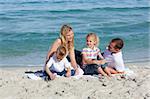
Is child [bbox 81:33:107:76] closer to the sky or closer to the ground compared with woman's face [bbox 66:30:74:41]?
closer to the ground

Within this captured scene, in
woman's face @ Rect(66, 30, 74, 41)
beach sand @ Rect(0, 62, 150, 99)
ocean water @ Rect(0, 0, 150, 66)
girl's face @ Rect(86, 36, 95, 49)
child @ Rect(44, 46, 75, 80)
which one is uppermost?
woman's face @ Rect(66, 30, 74, 41)

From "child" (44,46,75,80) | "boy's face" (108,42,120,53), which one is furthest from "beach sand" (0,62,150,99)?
"boy's face" (108,42,120,53)

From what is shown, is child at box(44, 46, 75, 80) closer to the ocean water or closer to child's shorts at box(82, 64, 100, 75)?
child's shorts at box(82, 64, 100, 75)

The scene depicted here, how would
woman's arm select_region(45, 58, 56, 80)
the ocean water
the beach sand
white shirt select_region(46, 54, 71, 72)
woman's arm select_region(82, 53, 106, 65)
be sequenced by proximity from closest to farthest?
the beach sand < woman's arm select_region(45, 58, 56, 80) < white shirt select_region(46, 54, 71, 72) < woman's arm select_region(82, 53, 106, 65) < the ocean water

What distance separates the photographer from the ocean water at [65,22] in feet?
33.6

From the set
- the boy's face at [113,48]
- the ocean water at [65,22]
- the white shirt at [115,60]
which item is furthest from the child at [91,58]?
the ocean water at [65,22]

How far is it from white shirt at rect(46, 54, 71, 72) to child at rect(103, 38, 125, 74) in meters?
0.76

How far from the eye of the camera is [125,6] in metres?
21.0

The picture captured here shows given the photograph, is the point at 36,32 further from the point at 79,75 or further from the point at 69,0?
the point at 69,0

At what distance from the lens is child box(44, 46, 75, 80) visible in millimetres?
6758

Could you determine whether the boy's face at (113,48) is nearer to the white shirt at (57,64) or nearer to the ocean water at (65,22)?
the white shirt at (57,64)

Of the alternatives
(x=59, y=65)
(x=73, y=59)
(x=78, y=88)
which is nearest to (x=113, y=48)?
(x=73, y=59)

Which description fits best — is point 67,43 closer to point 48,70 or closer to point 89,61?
point 89,61

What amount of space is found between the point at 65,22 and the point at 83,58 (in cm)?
927
